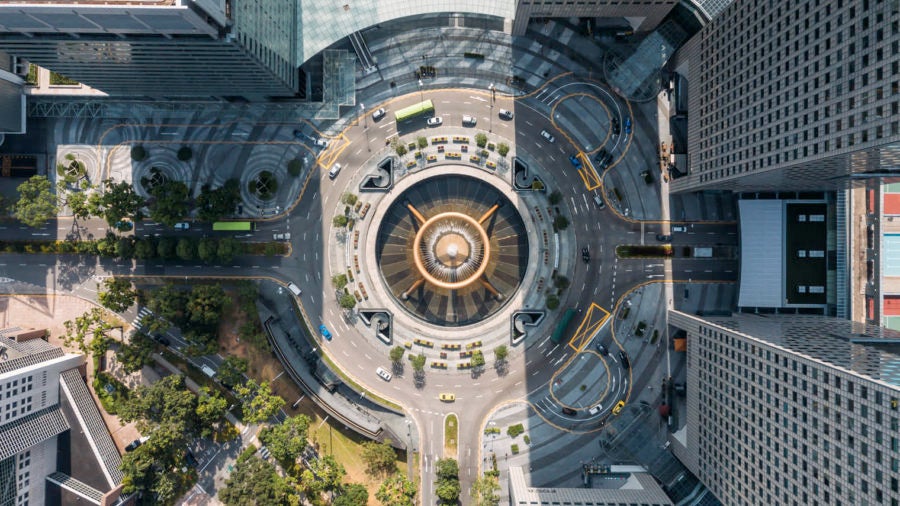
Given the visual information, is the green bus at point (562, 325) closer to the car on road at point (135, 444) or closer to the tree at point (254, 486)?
the tree at point (254, 486)

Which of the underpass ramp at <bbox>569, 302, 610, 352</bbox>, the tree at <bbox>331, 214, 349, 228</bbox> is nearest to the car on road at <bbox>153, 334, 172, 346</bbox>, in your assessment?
the tree at <bbox>331, 214, 349, 228</bbox>

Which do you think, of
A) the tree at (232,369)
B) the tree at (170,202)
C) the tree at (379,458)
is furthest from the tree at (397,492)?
the tree at (170,202)

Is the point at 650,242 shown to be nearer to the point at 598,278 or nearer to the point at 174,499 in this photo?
the point at 598,278

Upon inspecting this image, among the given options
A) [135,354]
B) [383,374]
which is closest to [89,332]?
[135,354]

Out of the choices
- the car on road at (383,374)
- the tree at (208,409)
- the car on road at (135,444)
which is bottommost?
the car on road at (135,444)

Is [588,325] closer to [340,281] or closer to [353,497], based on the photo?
[340,281]

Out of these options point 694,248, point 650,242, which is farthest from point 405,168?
point 694,248

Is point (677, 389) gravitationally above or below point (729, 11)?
below
